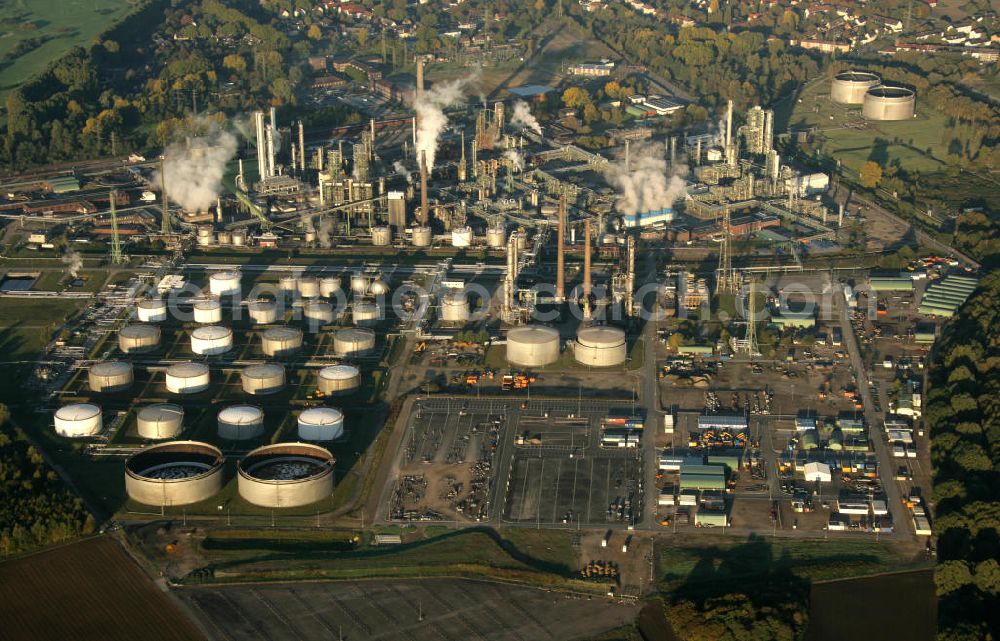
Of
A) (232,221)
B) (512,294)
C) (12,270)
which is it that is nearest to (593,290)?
(512,294)

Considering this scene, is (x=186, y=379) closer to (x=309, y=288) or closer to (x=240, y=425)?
(x=240, y=425)

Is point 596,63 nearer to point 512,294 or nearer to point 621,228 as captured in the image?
point 621,228

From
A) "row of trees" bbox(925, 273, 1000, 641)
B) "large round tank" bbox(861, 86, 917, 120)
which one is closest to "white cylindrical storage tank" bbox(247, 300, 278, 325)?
"row of trees" bbox(925, 273, 1000, 641)

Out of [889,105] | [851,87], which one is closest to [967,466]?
[889,105]

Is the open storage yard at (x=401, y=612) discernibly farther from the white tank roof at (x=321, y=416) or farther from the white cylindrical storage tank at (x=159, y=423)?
the white cylindrical storage tank at (x=159, y=423)

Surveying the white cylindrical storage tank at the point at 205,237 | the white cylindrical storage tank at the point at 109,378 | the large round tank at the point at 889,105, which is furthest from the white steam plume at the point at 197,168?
the large round tank at the point at 889,105
